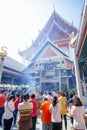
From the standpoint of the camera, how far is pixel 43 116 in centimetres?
472

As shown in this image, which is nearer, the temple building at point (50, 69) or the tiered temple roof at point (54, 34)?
the temple building at point (50, 69)

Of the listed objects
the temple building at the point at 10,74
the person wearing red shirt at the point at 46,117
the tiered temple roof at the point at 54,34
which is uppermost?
the tiered temple roof at the point at 54,34

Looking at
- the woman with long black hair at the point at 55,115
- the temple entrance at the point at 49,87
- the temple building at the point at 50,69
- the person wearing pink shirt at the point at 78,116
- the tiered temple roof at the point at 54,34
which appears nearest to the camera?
the person wearing pink shirt at the point at 78,116

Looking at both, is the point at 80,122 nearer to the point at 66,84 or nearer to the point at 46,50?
the point at 66,84

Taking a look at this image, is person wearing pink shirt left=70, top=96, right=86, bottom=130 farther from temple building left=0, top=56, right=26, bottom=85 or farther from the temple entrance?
the temple entrance

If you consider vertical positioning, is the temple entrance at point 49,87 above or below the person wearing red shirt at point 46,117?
above

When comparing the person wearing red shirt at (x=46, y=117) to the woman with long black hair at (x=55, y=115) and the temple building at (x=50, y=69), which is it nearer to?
the woman with long black hair at (x=55, y=115)

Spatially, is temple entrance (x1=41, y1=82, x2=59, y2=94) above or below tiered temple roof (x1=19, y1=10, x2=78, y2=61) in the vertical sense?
below

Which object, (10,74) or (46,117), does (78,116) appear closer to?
(46,117)

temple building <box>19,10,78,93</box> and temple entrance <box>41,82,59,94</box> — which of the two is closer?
temple building <box>19,10,78,93</box>

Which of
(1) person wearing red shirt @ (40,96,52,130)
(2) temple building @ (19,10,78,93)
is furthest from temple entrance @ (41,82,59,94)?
(1) person wearing red shirt @ (40,96,52,130)

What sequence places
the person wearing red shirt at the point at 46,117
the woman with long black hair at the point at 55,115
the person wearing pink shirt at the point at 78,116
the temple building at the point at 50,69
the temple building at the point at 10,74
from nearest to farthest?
the person wearing pink shirt at the point at 78,116 → the woman with long black hair at the point at 55,115 → the person wearing red shirt at the point at 46,117 → the temple building at the point at 10,74 → the temple building at the point at 50,69

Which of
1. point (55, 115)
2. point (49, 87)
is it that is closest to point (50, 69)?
point (49, 87)

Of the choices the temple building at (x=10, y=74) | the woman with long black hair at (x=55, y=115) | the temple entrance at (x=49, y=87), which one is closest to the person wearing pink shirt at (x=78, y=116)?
the woman with long black hair at (x=55, y=115)
